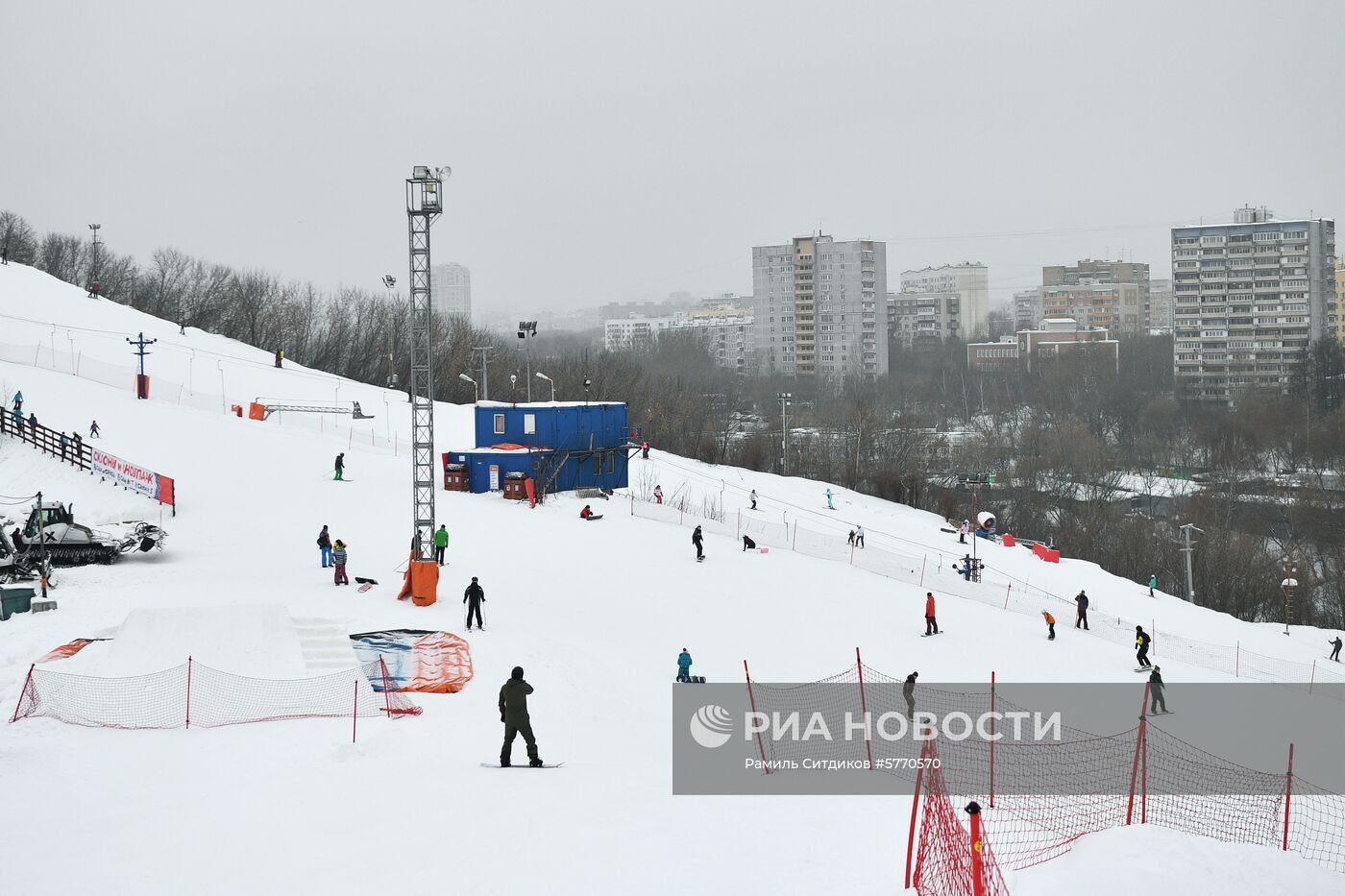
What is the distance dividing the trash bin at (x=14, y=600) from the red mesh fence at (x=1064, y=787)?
14.2 metres

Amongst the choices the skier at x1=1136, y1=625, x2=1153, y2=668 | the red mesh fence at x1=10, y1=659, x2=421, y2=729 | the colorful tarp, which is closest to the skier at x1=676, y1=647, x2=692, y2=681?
the colorful tarp

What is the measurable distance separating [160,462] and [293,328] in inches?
2691

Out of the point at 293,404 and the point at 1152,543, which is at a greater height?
the point at 293,404

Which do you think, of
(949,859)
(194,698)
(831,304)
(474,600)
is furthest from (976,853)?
→ (831,304)

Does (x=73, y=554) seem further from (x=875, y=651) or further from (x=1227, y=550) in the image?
(x=1227, y=550)

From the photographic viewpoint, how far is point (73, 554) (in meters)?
26.3

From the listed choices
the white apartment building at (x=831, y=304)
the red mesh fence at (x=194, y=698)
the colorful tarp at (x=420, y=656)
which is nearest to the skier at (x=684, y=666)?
the colorful tarp at (x=420, y=656)

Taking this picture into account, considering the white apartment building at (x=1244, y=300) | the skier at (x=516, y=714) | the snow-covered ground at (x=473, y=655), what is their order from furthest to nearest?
the white apartment building at (x=1244, y=300) → the skier at (x=516, y=714) → the snow-covered ground at (x=473, y=655)

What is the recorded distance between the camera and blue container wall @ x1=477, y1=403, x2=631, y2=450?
42.3 meters

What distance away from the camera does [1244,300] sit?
138125 millimetres

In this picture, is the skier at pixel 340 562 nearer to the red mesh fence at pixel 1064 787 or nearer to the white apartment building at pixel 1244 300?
the red mesh fence at pixel 1064 787

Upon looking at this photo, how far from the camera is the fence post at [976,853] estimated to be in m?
8.79

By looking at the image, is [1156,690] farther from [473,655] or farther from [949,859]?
[949,859]

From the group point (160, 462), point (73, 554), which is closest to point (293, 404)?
point (160, 462)
